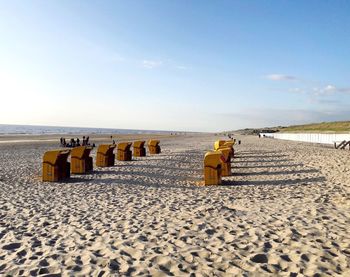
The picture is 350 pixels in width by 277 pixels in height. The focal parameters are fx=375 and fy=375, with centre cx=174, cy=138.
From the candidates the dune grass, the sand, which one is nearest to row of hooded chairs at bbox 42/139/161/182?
the sand

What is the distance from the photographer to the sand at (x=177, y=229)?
495 cm

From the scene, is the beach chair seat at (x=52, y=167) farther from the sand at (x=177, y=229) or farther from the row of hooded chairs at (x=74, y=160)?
the sand at (x=177, y=229)

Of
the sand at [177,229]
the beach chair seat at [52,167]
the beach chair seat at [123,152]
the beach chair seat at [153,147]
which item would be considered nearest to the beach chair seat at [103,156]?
the beach chair seat at [123,152]

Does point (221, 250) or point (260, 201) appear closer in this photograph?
point (221, 250)

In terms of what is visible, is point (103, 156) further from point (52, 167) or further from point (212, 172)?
point (212, 172)

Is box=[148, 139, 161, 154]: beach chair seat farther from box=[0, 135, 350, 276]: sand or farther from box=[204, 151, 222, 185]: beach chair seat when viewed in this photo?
box=[204, 151, 222, 185]: beach chair seat

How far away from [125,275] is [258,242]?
2.25m

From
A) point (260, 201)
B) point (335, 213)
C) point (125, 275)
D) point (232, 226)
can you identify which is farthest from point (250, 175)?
point (125, 275)

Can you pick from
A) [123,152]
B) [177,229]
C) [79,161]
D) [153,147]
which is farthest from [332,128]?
[177,229]

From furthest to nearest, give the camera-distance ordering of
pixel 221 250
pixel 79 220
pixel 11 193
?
pixel 11 193 → pixel 79 220 → pixel 221 250

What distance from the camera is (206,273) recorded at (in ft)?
15.4

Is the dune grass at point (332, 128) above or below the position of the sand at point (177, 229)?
above

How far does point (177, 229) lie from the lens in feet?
21.6

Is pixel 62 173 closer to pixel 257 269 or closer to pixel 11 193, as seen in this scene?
pixel 11 193
